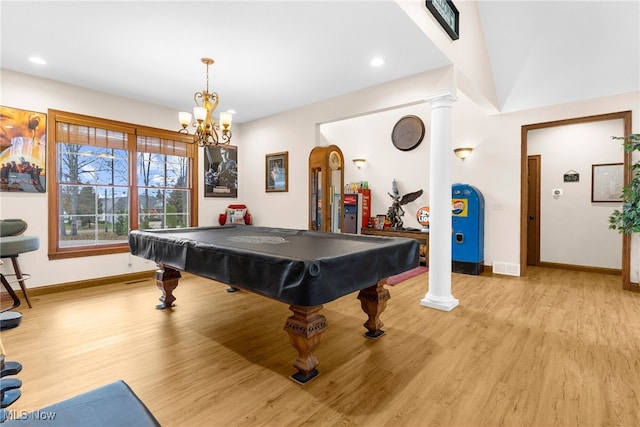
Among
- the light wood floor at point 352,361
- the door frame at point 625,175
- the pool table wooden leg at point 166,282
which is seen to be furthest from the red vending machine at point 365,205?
the pool table wooden leg at point 166,282

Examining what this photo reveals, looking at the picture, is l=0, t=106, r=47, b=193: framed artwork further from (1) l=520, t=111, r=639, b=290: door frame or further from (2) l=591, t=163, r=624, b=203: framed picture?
(2) l=591, t=163, r=624, b=203: framed picture

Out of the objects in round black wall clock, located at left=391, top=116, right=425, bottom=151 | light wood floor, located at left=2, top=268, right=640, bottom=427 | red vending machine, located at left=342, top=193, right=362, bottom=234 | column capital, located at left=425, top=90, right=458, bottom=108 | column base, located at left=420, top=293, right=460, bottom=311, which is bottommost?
light wood floor, located at left=2, top=268, right=640, bottom=427

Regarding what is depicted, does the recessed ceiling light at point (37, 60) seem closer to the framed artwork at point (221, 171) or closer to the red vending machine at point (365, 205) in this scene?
the framed artwork at point (221, 171)

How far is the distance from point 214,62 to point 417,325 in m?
3.52

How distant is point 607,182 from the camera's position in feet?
16.9

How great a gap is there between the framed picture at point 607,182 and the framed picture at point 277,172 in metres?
5.17

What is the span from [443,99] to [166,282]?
12.1 ft

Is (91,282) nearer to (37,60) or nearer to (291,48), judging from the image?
(37,60)

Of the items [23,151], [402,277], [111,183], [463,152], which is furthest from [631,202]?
[23,151]

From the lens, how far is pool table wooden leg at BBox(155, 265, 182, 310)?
3.46 metres

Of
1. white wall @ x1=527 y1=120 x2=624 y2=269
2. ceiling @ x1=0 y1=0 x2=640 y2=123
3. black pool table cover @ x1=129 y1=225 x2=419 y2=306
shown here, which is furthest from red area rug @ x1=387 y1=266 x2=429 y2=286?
ceiling @ x1=0 y1=0 x2=640 y2=123

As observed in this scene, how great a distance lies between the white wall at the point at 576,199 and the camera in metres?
5.15

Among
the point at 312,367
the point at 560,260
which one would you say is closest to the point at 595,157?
the point at 560,260

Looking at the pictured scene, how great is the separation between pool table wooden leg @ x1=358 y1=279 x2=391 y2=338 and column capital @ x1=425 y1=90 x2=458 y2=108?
212 centimetres
